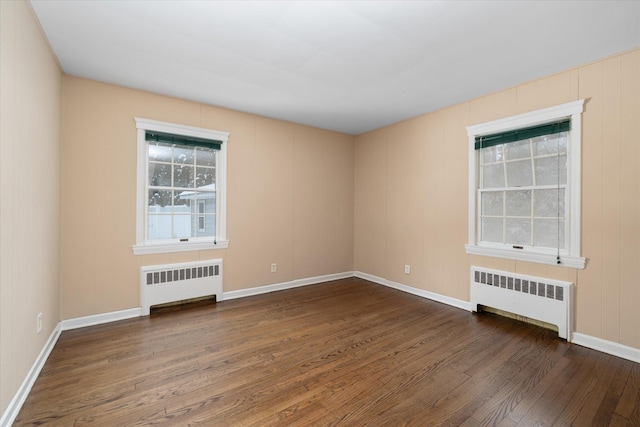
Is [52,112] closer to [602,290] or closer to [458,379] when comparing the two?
[458,379]

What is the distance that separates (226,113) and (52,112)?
192 cm

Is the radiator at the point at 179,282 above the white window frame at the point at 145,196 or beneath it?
Answer: beneath

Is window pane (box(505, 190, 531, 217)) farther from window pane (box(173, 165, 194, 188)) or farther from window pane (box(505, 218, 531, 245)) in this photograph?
window pane (box(173, 165, 194, 188))

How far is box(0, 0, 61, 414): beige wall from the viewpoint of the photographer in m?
1.68

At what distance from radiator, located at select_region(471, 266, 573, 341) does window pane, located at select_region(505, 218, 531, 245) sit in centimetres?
40

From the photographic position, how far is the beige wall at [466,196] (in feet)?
8.45

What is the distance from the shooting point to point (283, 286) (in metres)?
4.65

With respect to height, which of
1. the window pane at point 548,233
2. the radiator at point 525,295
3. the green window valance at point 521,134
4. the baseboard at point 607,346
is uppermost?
the green window valance at point 521,134

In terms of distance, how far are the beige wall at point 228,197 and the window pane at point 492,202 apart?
2430 millimetres

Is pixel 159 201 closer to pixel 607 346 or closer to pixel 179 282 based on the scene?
pixel 179 282

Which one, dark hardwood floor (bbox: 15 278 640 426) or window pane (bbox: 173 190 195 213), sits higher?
window pane (bbox: 173 190 195 213)

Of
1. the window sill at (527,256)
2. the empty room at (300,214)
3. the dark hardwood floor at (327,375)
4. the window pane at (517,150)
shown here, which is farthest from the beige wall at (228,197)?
the window pane at (517,150)

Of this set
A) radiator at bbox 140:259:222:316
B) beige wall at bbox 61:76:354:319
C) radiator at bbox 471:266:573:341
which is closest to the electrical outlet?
beige wall at bbox 61:76:354:319

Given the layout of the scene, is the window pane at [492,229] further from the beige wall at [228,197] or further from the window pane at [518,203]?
the beige wall at [228,197]
